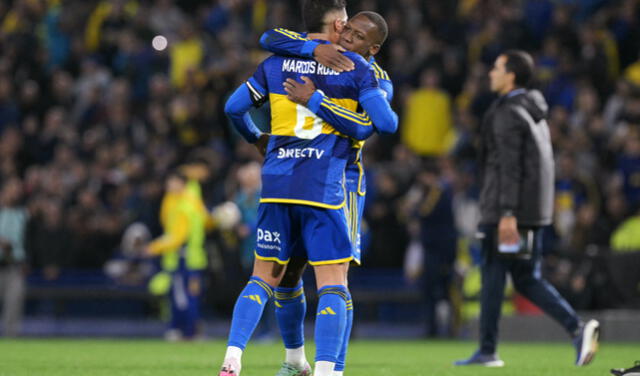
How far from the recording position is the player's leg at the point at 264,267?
6.82 metres

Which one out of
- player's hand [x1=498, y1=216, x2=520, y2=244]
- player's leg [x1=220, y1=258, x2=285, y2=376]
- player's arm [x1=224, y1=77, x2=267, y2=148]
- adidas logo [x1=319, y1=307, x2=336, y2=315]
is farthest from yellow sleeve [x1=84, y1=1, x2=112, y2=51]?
adidas logo [x1=319, y1=307, x2=336, y2=315]

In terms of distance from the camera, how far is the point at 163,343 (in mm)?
14852

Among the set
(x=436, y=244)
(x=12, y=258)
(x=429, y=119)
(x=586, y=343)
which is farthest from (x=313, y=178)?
(x=429, y=119)

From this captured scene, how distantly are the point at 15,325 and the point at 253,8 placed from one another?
8.33m

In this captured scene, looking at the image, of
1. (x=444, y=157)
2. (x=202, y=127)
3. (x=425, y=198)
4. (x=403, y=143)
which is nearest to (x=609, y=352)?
(x=425, y=198)


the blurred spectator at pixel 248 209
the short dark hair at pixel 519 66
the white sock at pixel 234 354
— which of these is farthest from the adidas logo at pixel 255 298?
the blurred spectator at pixel 248 209

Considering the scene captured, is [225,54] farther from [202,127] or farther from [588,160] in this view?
[588,160]

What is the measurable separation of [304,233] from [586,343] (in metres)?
3.28

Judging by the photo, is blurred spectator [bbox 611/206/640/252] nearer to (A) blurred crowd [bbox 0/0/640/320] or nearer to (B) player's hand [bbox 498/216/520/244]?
(A) blurred crowd [bbox 0/0/640/320]

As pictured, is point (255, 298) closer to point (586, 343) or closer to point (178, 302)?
point (586, 343)

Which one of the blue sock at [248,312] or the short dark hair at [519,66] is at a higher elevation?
the short dark hair at [519,66]

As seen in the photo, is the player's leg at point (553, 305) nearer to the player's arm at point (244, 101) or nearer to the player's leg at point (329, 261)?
the player's leg at point (329, 261)

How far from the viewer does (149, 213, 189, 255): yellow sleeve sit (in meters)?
15.5

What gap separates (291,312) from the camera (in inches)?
292
